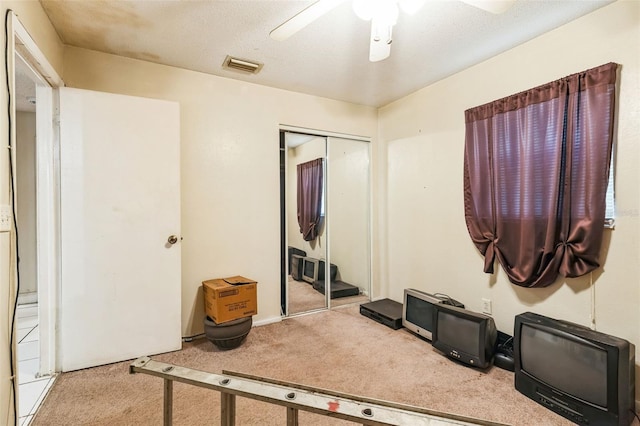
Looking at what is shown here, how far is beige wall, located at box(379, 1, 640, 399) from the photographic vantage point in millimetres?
1795

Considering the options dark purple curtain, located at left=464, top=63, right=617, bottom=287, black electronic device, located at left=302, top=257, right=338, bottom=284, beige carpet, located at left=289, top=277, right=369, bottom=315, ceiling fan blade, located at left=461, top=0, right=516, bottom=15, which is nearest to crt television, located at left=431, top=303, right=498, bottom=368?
dark purple curtain, located at left=464, top=63, right=617, bottom=287

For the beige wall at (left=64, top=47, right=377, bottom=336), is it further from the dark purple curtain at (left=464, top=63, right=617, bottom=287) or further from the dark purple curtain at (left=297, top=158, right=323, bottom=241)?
the dark purple curtain at (left=464, top=63, right=617, bottom=287)

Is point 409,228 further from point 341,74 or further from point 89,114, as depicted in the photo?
point 89,114

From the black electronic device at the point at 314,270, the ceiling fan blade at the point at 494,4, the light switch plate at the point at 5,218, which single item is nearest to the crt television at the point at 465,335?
the black electronic device at the point at 314,270

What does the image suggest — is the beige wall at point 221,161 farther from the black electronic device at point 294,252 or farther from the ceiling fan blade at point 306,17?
the ceiling fan blade at point 306,17

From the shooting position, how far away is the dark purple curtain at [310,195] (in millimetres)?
3625

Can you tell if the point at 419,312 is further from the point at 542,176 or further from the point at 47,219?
the point at 47,219

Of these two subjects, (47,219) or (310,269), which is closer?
(47,219)

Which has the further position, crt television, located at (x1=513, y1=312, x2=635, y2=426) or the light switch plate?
crt television, located at (x1=513, y1=312, x2=635, y2=426)

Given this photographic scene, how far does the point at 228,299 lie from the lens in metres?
2.49

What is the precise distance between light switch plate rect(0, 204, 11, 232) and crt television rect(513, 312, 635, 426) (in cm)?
290

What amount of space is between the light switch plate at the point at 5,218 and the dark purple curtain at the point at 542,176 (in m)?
3.07

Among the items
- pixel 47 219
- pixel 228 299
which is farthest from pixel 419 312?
pixel 47 219

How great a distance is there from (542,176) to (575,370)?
124 centimetres
